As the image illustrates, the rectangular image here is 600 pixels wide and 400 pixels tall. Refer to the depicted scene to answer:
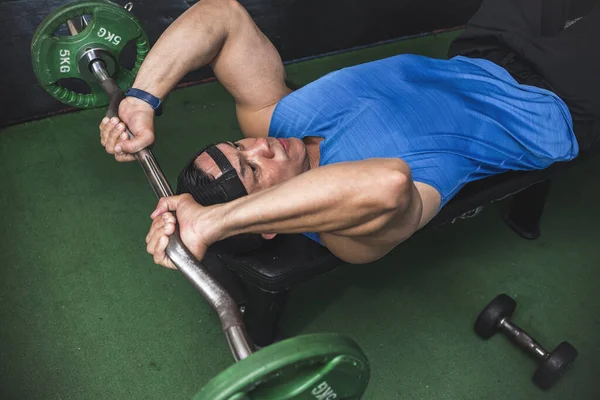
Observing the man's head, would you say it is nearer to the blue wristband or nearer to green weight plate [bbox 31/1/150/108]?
the blue wristband

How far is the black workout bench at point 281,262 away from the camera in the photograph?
1426 mm

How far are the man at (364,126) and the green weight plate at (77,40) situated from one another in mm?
168

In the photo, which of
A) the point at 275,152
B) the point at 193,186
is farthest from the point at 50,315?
the point at 275,152

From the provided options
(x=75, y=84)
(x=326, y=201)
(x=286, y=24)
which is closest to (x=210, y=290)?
(x=326, y=201)

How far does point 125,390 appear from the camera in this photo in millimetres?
1581

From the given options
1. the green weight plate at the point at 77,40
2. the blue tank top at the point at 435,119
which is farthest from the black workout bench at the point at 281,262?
the green weight plate at the point at 77,40

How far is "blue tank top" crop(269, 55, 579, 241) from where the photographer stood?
143 cm

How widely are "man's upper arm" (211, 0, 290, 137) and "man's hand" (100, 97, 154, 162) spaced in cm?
28

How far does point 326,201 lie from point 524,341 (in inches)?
37.6

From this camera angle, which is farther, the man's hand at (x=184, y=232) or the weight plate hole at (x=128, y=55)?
the weight plate hole at (x=128, y=55)

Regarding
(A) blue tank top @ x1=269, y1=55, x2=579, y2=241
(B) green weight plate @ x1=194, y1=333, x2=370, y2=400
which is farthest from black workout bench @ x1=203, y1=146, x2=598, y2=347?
(B) green weight plate @ x1=194, y1=333, x2=370, y2=400

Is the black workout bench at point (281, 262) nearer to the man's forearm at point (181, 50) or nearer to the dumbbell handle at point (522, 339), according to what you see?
the dumbbell handle at point (522, 339)

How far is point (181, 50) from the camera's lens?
1513 mm

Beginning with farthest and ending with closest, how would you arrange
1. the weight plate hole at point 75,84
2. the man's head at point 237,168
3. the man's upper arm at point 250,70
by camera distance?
the weight plate hole at point 75,84, the man's upper arm at point 250,70, the man's head at point 237,168
